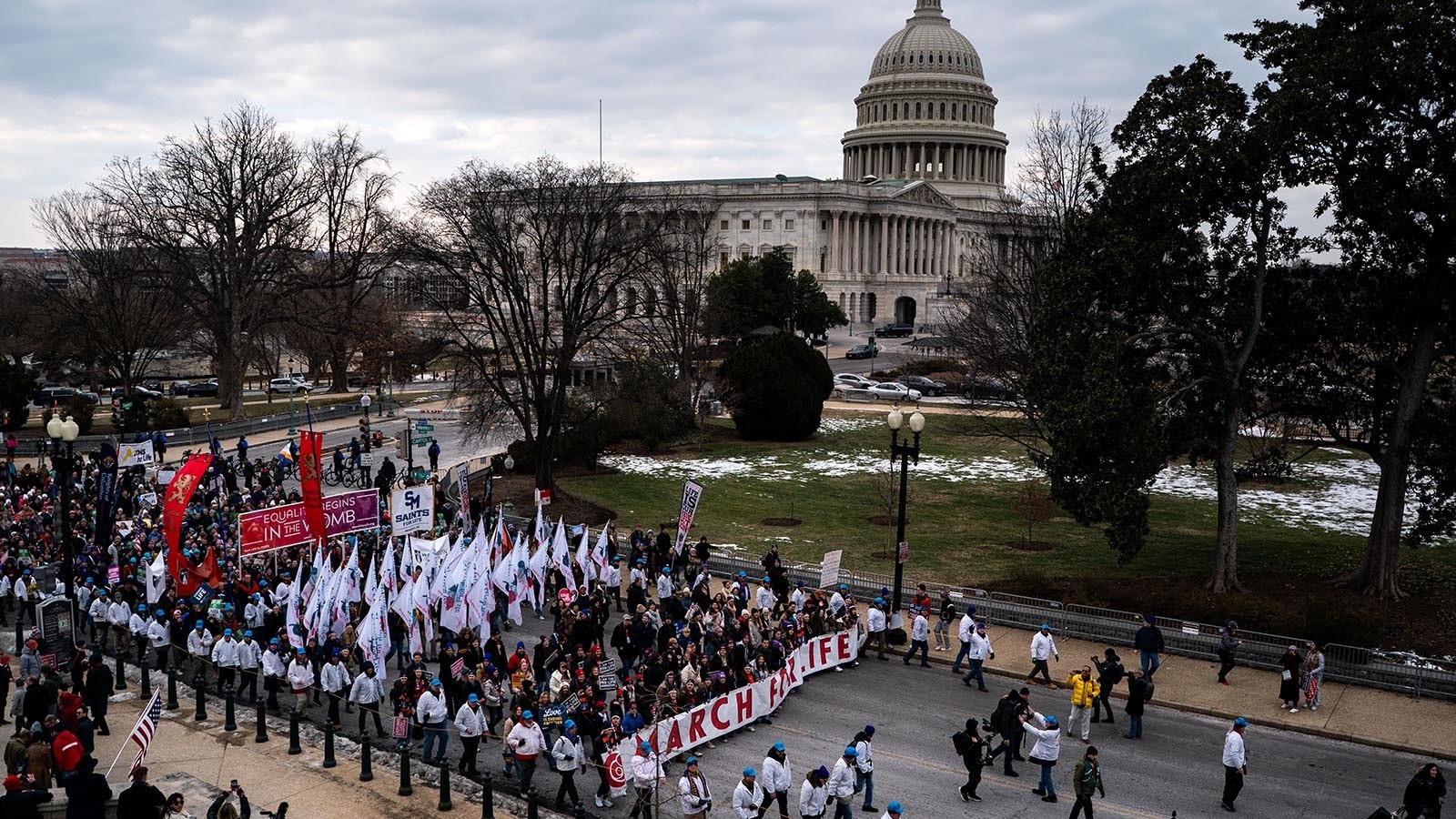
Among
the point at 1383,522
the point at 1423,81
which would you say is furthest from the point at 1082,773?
the point at 1423,81

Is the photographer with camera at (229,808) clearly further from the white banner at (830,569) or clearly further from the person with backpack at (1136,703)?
the white banner at (830,569)

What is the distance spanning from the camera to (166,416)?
55.4 metres

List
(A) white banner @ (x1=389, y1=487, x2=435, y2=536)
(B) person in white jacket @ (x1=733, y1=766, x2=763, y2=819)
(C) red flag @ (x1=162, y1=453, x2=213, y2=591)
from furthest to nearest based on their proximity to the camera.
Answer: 1. (A) white banner @ (x1=389, y1=487, x2=435, y2=536)
2. (C) red flag @ (x1=162, y1=453, x2=213, y2=591)
3. (B) person in white jacket @ (x1=733, y1=766, x2=763, y2=819)

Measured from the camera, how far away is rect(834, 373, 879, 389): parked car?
79.9m

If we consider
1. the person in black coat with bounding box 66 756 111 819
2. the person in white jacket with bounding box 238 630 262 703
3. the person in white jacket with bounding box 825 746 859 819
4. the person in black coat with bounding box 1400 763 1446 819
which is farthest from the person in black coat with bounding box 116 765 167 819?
the person in black coat with bounding box 1400 763 1446 819

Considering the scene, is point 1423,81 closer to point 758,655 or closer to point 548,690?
point 758,655

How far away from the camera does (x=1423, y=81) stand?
24.5 m

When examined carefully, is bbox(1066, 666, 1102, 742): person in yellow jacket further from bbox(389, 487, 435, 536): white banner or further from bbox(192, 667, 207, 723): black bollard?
bbox(389, 487, 435, 536): white banner

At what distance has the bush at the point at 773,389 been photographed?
56.6 m

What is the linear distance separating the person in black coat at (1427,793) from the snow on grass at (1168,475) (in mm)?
24219

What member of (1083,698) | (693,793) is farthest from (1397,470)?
(693,793)

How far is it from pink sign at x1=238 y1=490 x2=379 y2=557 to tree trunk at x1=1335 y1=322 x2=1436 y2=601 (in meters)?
23.8

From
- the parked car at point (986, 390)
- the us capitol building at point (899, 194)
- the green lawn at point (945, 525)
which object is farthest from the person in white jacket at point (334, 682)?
the us capitol building at point (899, 194)

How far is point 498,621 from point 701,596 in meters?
4.60
